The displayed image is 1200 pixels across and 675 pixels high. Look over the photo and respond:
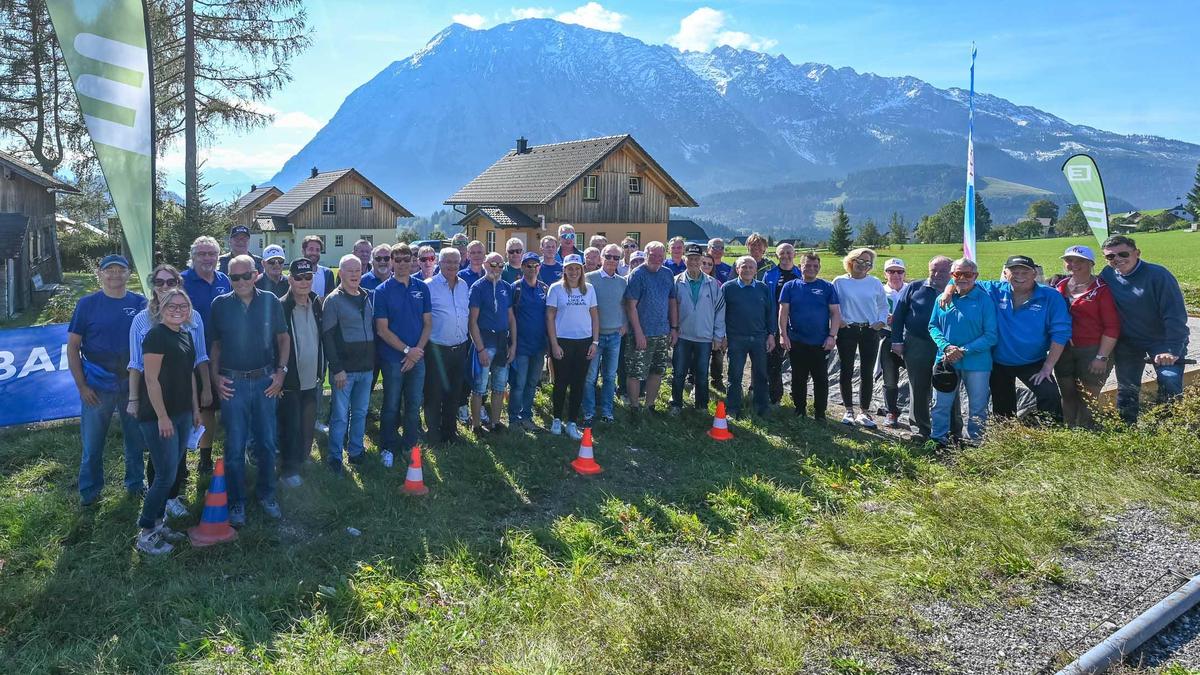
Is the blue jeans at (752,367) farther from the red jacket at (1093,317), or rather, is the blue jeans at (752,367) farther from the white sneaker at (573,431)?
the red jacket at (1093,317)

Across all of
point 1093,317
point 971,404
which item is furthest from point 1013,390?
point 1093,317

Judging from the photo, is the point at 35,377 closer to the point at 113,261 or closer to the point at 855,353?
the point at 113,261

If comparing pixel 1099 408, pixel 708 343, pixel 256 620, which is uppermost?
pixel 708 343

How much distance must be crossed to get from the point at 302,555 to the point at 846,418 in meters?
5.99

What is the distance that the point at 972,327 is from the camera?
675cm

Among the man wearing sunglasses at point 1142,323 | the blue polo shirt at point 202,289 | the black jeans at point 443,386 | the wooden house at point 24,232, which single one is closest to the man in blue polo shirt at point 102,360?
the blue polo shirt at point 202,289

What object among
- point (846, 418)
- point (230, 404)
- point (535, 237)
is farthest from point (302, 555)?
point (535, 237)

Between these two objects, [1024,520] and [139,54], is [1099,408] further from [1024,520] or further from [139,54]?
[139,54]

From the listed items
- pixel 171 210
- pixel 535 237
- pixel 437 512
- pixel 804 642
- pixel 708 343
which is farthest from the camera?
pixel 535 237

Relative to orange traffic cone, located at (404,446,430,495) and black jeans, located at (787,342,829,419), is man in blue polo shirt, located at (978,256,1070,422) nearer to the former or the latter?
black jeans, located at (787,342,829,419)

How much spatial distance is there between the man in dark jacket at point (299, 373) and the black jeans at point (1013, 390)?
20.8ft

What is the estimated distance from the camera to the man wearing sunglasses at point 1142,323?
20.7 feet

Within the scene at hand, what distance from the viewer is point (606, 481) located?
20.8ft

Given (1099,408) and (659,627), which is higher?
(1099,408)
